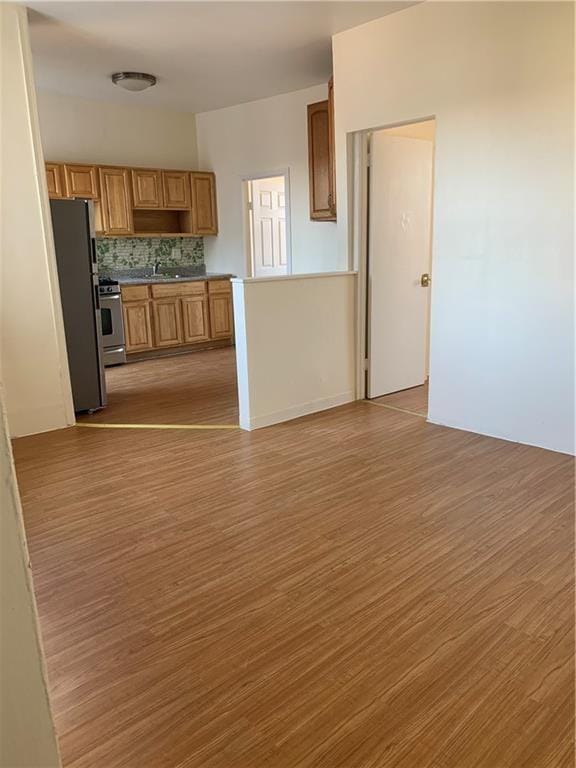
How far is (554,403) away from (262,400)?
1.89 m

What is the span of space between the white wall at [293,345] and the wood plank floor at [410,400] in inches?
11.5

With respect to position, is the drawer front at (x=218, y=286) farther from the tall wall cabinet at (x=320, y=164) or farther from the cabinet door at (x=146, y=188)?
the tall wall cabinet at (x=320, y=164)

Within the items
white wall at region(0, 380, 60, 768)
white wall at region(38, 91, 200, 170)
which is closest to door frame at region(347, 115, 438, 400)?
white wall at region(38, 91, 200, 170)

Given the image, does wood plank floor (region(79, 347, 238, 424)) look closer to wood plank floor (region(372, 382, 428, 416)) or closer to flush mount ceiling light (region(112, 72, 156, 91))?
wood plank floor (region(372, 382, 428, 416))

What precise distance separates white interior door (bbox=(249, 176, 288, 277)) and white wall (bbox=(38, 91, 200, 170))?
3.25ft

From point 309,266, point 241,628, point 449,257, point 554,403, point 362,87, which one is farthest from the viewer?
point 309,266

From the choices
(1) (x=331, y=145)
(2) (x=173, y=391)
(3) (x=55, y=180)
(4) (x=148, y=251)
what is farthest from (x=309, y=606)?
(4) (x=148, y=251)

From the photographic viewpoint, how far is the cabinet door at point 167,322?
22.0 ft

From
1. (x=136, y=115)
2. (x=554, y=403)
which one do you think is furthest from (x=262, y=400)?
(x=136, y=115)

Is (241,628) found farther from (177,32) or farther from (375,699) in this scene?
(177,32)

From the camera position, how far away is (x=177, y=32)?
411 centimetres

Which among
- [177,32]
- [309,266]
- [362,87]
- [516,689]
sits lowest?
[516,689]

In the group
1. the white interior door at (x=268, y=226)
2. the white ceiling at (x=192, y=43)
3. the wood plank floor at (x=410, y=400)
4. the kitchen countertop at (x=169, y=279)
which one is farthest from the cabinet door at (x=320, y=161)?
the kitchen countertop at (x=169, y=279)

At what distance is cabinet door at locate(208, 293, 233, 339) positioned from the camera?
7.21 metres
